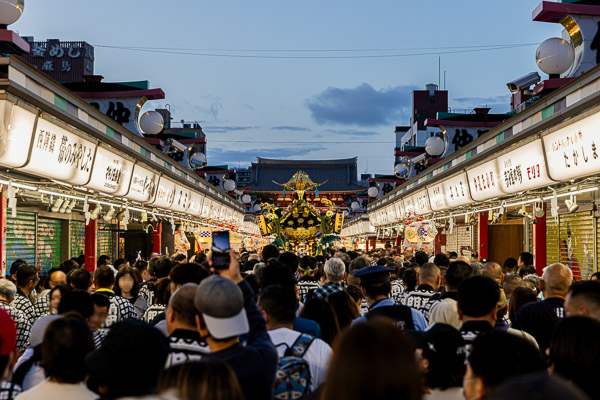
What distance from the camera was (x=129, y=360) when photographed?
2.96 metres

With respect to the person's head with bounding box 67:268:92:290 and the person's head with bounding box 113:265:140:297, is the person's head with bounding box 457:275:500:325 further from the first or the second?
the person's head with bounding box 113:265:140:297

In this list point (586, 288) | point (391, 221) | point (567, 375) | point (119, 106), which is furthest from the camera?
point (391, 221)

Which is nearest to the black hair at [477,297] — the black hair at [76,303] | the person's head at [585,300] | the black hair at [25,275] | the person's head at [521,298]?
the person's head at [585,300]

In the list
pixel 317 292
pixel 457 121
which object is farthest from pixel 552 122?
pixel 457 121

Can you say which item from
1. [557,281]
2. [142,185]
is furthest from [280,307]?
[142,185]

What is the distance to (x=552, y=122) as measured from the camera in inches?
349

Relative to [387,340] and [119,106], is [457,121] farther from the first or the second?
[387,340]

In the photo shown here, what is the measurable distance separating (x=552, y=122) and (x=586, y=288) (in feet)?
16.4

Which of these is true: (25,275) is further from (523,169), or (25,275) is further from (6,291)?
(523,169)

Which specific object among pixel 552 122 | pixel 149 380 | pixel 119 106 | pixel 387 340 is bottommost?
pixel 149 380

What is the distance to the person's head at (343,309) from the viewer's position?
20.1 feet

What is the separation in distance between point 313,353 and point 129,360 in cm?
179

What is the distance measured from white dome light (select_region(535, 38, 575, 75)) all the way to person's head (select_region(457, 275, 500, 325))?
24.6 feet

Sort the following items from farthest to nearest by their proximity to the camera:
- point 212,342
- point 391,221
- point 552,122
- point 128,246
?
1. point 128,246
2. point 391,221
3. point 552,122
4. point 212,342
